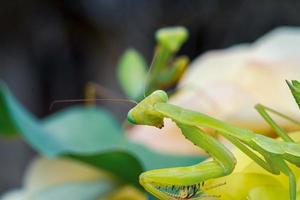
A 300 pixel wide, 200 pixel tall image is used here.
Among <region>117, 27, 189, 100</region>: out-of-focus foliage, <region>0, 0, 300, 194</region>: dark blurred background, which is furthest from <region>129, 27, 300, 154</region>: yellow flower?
<region>0, 0, 300, 194</region>: dark blurred background

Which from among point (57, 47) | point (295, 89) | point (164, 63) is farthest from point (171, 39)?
point (57, 47)

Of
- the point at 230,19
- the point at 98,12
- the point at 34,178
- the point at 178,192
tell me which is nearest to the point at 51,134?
the point at 34,178

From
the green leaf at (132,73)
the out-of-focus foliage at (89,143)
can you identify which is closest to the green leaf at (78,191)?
the out-of-focus foliage at (89,143)

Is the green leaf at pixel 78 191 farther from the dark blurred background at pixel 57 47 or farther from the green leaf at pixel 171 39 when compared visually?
the dark blurred background at pixel 57 47

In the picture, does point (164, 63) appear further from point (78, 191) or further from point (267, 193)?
point (267, 193)

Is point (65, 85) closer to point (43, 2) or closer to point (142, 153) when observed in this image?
point (43, 2)

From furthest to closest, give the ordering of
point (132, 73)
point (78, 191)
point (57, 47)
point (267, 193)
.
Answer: point (57, 47) < point (132, 73) < point (78, 191) < point (267, 193)

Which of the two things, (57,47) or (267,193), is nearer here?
(267,193)
